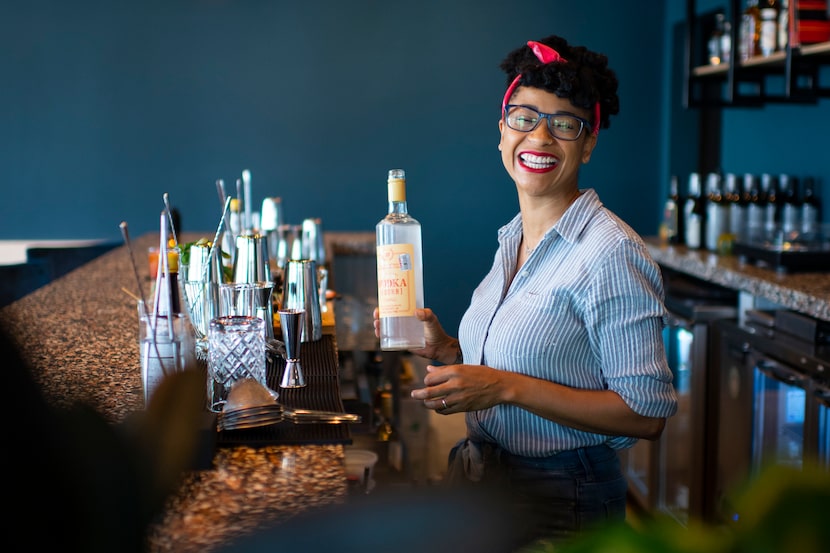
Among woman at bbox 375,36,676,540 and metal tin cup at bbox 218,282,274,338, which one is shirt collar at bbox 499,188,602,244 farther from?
metal tin cup at bbox 218,282,274,338

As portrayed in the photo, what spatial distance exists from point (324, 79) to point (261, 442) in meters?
4.76

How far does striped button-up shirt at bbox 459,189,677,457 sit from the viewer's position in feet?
4.98

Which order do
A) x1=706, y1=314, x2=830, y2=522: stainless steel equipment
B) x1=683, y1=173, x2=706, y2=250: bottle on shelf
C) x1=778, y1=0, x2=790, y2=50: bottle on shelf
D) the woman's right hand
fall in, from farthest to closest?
x1=683, y1=173, x2=706, y2=250: bottle on shelf < x1=778, y1=0, x2=790, y2=50: bottle on shelf < x1=706, y1=314, x2=830, y2=522: stainless steel equipment < the woman's right hand

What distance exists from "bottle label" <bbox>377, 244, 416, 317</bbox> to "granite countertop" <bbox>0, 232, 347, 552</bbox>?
40 centimetres

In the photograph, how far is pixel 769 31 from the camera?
3.46 metres

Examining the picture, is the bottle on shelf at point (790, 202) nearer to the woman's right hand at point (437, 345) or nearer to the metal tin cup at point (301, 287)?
the woman's right hand at point (437, 345)

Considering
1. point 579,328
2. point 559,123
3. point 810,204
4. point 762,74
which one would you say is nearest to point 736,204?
point 810,204

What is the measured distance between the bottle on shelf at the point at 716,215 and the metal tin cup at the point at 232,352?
284cm

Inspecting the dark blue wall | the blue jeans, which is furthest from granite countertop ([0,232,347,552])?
the dark blue wall

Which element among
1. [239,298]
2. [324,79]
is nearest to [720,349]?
[239,298]

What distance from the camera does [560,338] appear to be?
5.24 feet

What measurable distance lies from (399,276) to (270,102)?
4.41 metres

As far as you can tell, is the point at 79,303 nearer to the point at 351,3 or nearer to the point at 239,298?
the point at 239,298

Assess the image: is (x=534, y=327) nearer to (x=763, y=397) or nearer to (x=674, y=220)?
→ (x=763, y=397)
